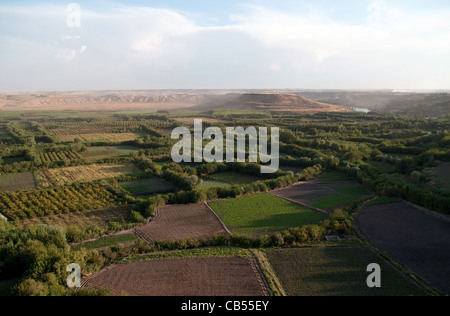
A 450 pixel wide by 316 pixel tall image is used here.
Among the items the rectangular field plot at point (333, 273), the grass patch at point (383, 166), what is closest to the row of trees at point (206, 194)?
the rectangular field plot at point (333, 273)

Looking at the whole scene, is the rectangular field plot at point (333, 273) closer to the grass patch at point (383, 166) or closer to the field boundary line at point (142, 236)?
the field boundary line at point (142, 236)

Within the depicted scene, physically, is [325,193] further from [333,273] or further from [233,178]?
[333,273]

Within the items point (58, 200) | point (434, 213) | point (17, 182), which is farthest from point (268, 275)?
point (17, 182)

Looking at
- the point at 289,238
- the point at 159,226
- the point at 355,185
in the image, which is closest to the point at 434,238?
the point at 289,238

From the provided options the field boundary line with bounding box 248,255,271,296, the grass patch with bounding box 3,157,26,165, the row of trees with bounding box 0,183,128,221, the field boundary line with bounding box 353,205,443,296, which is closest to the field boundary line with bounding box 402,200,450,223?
the field boundary line with bounding box 353,205,443,296

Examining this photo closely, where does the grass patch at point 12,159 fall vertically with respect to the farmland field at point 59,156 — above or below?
below

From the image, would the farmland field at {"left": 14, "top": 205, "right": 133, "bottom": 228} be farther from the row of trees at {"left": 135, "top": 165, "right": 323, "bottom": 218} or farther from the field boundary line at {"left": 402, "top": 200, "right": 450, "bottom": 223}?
the field boundary line at {"left": 402, "top": 200, "right": 450, "bottom": 223}
